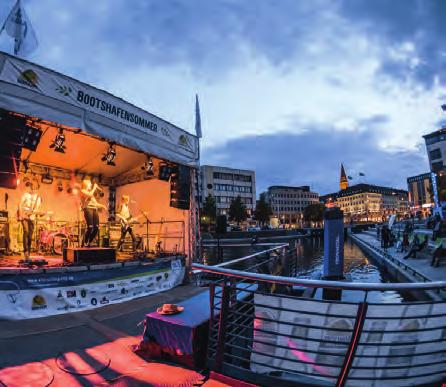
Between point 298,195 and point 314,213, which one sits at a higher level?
point 298,195

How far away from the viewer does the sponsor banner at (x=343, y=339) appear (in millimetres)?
2686

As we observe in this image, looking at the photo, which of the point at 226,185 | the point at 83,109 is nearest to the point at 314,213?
the point at 226,185

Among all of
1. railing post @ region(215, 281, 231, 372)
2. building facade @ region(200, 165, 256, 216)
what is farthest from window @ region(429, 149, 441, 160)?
railing post @ region(215, 281, 231, 372)

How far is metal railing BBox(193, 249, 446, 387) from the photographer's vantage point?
2623 mm

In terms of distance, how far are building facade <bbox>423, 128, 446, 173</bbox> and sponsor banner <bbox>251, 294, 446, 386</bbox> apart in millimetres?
92089

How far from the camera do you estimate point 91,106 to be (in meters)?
8.01

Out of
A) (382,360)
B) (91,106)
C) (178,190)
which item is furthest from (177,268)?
(382,360)

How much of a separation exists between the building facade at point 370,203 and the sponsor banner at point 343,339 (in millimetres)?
156762

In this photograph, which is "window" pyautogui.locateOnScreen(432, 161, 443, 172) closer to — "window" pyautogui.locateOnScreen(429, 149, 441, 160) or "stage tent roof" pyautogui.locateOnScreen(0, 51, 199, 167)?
"window" pyautogui.locateOnScreen(429, 149, 441, 160)

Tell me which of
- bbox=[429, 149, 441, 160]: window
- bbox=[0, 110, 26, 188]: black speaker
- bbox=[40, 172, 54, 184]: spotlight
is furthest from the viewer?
bbox=[429, 149, 441, 160]: window

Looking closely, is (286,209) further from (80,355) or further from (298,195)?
(80,355)

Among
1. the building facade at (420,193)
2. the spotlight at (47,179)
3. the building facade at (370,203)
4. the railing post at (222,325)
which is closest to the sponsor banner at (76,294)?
the railing post at (222,325)

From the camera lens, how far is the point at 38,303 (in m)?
6.18

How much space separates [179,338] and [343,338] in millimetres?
1947
